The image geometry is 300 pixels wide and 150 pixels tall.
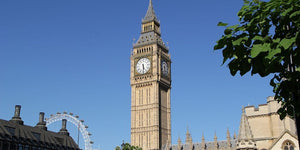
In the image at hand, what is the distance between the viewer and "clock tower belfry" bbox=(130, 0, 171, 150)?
10169 cm

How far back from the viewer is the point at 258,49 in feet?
32.9

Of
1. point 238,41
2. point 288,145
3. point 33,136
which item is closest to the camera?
point 238,41

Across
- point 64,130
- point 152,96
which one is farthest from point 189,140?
point 64,130

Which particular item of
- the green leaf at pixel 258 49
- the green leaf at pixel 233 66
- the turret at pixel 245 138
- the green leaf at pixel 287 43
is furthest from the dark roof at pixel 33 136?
the green leaf at pixel 287 43

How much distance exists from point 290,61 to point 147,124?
92.9 metres

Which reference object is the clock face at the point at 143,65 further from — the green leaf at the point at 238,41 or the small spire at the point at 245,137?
the green leaf at the point at 238,41

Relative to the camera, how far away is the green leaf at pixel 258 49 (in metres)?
9.95

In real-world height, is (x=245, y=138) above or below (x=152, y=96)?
below

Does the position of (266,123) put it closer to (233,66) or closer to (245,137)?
(245,137)

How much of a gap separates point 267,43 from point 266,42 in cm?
12

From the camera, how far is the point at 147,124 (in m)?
103

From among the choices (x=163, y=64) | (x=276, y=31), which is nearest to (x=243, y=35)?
(x=276, y=31)

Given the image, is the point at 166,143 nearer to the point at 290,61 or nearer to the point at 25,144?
the point at 25,144

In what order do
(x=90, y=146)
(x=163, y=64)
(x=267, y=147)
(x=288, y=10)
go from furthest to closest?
(x=163, y=64) → (x=90, y=146) → (x=267, y=147) → (x=288, y=10)
